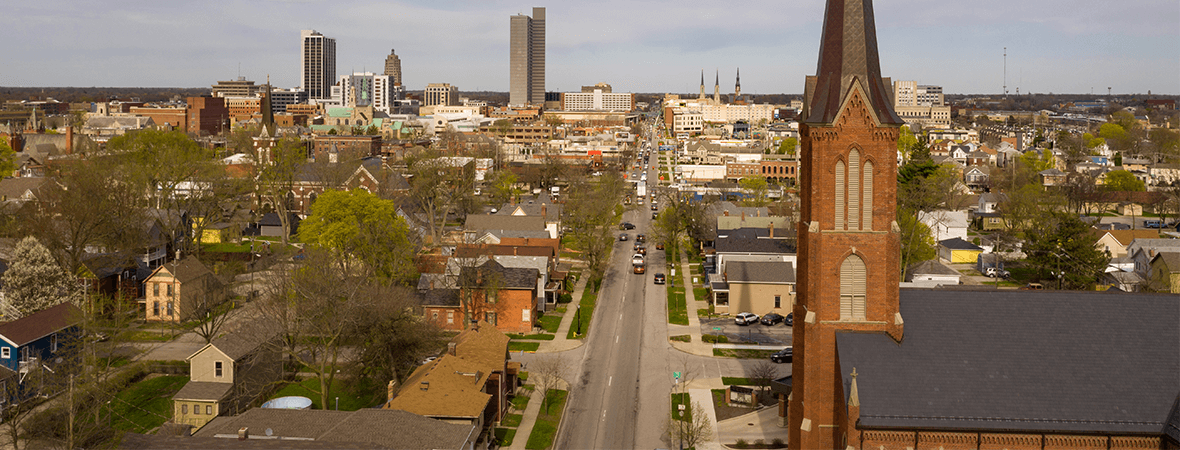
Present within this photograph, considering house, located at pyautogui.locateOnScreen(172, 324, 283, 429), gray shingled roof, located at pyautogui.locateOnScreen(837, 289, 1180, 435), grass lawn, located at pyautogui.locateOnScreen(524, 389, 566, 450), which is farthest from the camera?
house, located at pyautogui.locateOnScreen(172, 324, 283, 429)

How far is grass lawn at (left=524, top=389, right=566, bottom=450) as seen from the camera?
4016cm

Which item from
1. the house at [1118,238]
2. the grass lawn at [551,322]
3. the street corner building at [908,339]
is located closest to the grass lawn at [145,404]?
the grass lawn at [551,322]

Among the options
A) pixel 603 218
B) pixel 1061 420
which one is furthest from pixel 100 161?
pixel 1061 420

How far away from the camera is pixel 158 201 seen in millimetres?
91625

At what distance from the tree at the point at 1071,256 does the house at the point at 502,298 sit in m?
36.7

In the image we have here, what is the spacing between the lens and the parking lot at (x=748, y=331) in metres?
58.5

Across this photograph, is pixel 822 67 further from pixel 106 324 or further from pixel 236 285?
pixel 236 285

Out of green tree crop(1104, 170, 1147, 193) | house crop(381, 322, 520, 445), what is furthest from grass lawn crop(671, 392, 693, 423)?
green tree crop(1104, 170, 1147, 193)

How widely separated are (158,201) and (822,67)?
255 feet

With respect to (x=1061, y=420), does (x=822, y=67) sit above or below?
above

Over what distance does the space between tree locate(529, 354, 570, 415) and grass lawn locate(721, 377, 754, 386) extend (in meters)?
8.46

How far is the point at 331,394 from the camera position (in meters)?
46.9

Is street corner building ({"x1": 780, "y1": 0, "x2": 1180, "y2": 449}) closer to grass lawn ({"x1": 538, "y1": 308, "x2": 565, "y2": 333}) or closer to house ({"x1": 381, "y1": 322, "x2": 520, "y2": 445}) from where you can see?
house ({"x1": 381, "y1": 322, "x2": 520, "y2": 445})

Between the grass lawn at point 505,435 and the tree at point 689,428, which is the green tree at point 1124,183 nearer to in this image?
the tree at point 689,428
